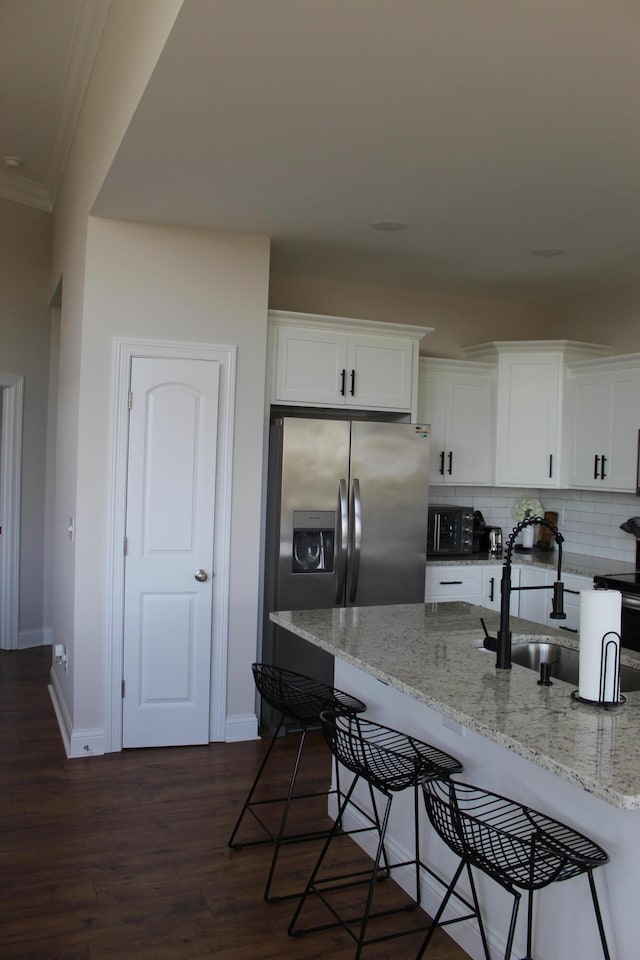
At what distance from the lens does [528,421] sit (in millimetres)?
5508

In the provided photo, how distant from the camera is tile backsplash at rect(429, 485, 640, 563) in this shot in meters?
5.39

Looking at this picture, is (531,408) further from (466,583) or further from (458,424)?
(466,583)

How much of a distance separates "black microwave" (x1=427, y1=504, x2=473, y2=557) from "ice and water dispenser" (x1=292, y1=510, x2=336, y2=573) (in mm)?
999

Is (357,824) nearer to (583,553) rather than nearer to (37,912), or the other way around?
(37,912)

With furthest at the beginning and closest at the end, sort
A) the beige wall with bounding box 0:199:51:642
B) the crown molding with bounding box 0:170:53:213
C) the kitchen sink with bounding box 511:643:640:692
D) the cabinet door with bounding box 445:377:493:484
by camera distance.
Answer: the beige wall with bounding box 0:199:51:642
the crown molding with bounding box 0:170:53:213
the cabinet door with bounding box 445:377:493:484
the kitchen sink with bounding box 511:643:640:692

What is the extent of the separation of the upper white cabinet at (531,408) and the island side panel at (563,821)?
282cm

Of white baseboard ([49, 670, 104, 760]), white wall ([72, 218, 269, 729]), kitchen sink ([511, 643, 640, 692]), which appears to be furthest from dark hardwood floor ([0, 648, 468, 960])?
kitchen sink ([511, 643, 640, 692])

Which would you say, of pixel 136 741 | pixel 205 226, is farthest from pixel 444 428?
pixel 136 741

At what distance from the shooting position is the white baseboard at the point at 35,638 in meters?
6.40

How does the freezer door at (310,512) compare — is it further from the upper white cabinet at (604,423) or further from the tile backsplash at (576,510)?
the upper white cabinet at (604,423)

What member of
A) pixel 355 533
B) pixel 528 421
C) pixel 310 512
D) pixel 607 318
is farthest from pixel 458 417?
pixel 310 512

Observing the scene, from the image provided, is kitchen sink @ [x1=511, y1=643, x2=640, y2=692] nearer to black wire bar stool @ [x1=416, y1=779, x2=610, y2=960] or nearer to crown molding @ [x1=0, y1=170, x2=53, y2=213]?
black wire bar stool @ [x1=416, y1=779, x2=610, y2=960]

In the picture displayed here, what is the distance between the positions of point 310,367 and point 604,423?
1930 millimetres

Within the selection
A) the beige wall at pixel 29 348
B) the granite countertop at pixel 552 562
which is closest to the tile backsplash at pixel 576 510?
the granite countertop at pixel 552 562
